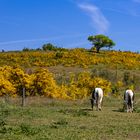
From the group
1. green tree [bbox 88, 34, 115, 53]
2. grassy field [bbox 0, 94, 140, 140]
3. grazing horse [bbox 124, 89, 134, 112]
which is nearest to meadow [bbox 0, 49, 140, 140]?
grassy field [bbox 0, 94, 140, 140]

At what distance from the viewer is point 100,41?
86.1 m

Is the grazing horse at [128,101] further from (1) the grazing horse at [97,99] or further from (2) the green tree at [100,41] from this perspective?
(2) the green tree at [100,41]

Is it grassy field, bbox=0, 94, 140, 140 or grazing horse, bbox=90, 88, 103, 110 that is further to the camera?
grazing horse, bbox=90, 88, 103, 110

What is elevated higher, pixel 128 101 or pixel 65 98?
pixel 65 98

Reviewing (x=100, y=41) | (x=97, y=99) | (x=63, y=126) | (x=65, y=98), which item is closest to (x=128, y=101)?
(x=97, y=99)

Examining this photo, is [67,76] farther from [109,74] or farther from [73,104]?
[73,104]

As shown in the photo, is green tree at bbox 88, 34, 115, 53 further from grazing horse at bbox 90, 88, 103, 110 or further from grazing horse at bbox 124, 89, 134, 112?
grazing horse at bbox 124, 89, 134, 112

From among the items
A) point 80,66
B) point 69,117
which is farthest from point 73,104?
point 80,66

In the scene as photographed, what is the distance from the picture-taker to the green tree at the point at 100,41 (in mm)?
85688

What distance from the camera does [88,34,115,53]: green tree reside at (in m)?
85.7

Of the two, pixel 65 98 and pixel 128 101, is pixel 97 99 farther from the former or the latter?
pixel 65 98

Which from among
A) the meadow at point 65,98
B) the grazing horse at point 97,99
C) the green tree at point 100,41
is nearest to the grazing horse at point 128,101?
the meadow at point 65,98

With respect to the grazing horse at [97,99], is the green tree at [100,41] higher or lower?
higher

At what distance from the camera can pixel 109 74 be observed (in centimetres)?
5781
